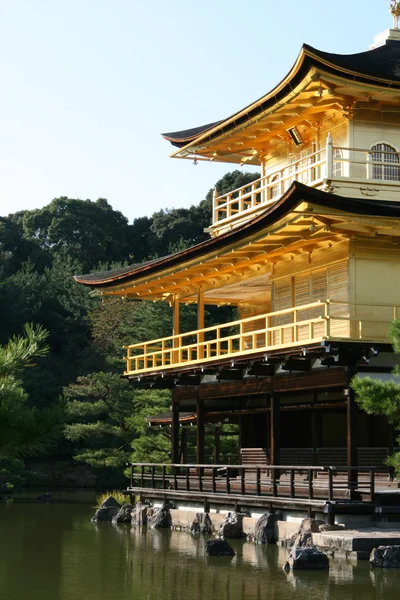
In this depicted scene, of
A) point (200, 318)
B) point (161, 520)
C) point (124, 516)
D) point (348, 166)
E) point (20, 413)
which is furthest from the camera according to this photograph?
point (124, 516)

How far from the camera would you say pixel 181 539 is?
77.3 ft

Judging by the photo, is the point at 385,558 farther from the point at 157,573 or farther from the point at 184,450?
the point at 184,450

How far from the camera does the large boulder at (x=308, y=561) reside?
17281 millimetres

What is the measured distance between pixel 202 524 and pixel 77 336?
38.1m

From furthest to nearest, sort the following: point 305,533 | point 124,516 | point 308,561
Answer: point 124,516
point 305,533
point 308,561

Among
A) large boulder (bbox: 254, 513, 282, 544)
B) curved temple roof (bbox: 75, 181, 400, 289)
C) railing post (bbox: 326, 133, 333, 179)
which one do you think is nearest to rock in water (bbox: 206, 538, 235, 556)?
large boulder (bbox: 254, 513, 282, 544)

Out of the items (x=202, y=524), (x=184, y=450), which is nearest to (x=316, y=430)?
(x=202, y=524)

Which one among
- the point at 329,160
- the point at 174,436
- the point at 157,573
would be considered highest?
the point at 329,160

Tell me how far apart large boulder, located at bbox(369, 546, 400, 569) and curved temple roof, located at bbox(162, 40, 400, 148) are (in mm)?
10217

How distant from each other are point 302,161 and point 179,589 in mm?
13623

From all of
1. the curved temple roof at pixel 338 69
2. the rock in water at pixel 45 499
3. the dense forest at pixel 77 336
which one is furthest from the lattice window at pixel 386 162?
the rock in water at pixel 45 499

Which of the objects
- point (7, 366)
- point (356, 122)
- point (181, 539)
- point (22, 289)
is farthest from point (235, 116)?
point (22, 289)

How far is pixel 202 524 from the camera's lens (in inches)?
981

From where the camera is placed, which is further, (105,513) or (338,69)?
(105,513)
